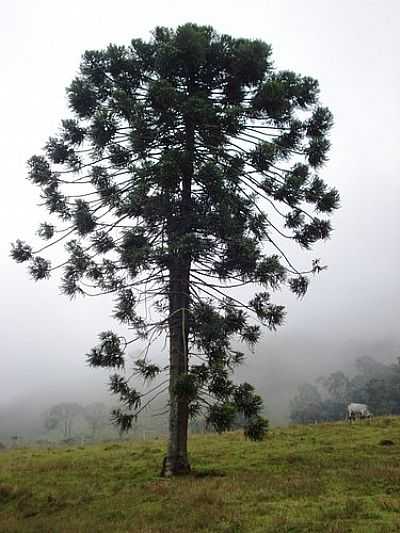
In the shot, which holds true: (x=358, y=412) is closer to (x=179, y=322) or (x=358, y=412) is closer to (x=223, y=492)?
(x=179, y=322)

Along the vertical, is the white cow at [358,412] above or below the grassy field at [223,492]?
above

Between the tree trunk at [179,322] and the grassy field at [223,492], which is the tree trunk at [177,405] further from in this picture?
the grassy field at [223,492]

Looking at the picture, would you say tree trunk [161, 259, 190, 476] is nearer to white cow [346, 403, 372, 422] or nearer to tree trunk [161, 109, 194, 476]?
tree trunk [161, 109, 194, 476]

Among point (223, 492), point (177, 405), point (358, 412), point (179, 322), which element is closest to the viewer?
point (223, 492)

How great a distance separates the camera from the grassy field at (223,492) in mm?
Result: 8016

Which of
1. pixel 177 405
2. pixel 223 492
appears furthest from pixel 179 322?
pixel 223 492

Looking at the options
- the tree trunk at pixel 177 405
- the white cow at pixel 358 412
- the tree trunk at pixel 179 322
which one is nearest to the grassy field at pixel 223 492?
the tree trunk at pixel 177 405

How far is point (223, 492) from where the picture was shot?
1011cm

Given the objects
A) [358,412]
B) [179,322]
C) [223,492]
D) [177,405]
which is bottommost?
[223,492]

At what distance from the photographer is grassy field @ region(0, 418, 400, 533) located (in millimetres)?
8016

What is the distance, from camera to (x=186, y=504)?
941 centimetres

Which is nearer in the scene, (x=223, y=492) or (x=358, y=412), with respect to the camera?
(x=223, y=492)

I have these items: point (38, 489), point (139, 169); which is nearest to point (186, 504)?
point (38, 489)

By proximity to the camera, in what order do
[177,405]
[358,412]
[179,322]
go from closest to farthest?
[177,405] → [179,322] → [358,412]
